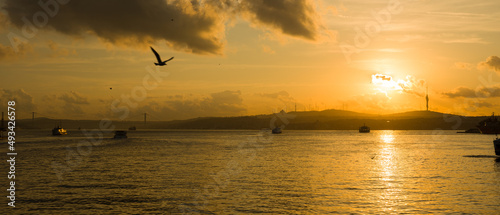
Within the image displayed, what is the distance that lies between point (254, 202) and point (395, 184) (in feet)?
64.1

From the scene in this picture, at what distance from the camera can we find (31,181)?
51.0 metres

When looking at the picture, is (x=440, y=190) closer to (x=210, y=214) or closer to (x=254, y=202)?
(x=254, y=202)

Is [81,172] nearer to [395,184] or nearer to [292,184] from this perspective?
[292,184]

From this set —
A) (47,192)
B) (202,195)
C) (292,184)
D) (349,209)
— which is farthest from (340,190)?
(47,192)

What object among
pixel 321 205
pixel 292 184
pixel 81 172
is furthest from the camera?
pixel 81 172

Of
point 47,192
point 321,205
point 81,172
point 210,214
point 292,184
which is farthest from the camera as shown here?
point 81,172

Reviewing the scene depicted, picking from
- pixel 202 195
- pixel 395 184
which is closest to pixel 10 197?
pixel 202 195

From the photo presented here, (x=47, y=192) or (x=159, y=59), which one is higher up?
(x=159, y=59)

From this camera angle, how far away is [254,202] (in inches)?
1487

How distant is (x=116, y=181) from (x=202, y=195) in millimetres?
14408

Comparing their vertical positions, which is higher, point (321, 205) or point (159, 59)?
point (159, 59)

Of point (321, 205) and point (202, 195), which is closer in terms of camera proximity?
point (321, 205)

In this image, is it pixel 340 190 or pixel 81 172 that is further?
pixel 81 172

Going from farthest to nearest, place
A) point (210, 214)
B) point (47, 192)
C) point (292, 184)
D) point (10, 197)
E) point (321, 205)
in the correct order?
point (292, 184)
point (47, 192)
point (10, 197)
point (321, 205)
point (210, 214)
